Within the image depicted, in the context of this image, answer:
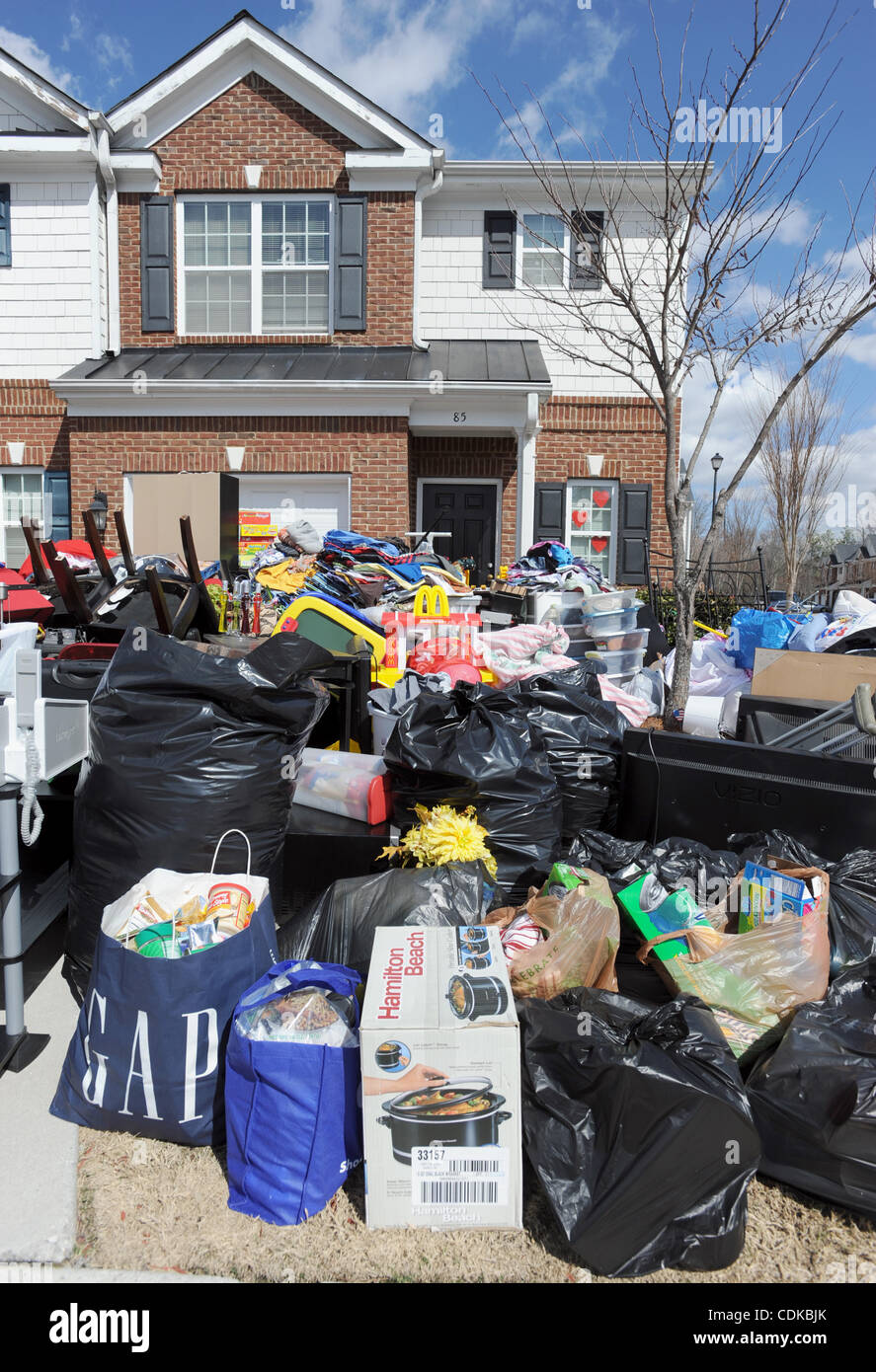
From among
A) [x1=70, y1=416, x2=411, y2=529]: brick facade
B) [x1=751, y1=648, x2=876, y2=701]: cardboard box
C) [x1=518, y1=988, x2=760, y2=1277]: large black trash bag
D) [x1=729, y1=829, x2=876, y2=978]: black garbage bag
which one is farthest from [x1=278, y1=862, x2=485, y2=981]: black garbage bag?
[x1=70, y1=416, x2=411, y2=529]: brick facade

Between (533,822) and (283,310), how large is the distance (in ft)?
29.3

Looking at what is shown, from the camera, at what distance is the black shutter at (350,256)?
995cm

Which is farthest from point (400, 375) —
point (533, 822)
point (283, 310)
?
point (533, 822)

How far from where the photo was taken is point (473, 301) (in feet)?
35.9

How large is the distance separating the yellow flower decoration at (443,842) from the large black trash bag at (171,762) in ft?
1.67

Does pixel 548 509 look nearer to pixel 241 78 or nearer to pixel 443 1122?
pixel 241 78

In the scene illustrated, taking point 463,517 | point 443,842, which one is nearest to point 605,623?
point 443,842

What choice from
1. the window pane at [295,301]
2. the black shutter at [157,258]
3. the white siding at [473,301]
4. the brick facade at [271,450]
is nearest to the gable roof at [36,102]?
the black shutter at [157,258]

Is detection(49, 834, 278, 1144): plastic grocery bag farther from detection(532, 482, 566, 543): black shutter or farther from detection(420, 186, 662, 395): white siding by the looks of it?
detection(420, 186, 662, 395): white siding

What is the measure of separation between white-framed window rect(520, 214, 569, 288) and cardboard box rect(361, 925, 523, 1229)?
420 inches

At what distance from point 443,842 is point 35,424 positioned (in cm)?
970

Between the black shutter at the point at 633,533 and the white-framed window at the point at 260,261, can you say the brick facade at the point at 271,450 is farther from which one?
the black shutter at the point at 633,533

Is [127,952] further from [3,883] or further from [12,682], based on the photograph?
[12,682]
